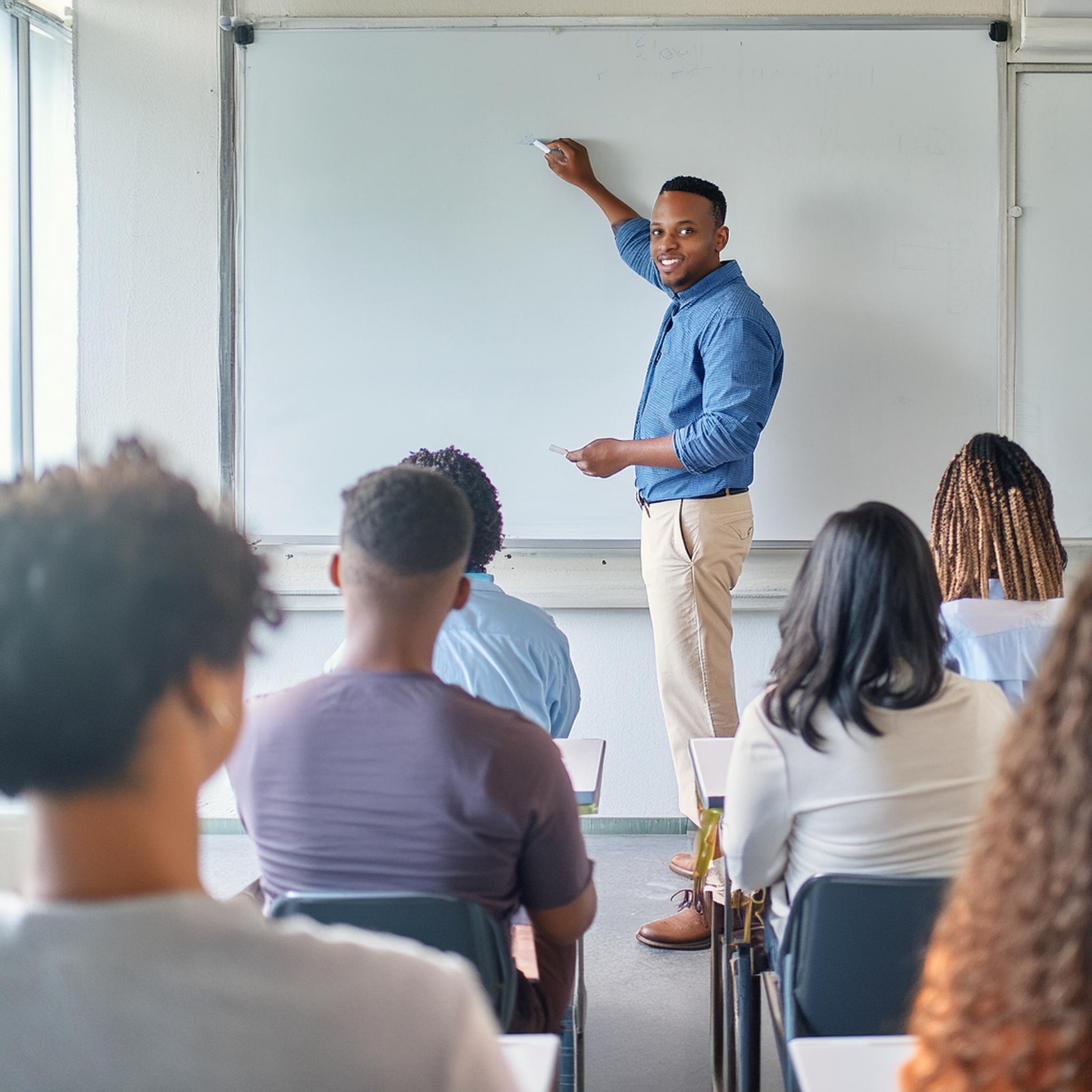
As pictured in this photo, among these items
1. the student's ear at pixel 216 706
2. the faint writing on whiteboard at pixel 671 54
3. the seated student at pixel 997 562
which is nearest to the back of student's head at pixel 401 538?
the student's ear at pixel 216 706

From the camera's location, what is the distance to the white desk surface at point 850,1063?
40.1 inches

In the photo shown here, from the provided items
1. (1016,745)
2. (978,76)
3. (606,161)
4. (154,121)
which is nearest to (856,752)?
(1016,745)

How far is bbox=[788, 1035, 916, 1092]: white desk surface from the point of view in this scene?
1.02m

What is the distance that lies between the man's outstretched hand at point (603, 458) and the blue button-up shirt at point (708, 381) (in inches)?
3.0

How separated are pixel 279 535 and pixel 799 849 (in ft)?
7.73

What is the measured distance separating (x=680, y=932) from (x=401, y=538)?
71.0 inches

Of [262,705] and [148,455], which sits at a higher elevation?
[148,455]

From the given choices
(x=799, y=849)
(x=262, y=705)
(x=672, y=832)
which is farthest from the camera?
(x=672, y=832)

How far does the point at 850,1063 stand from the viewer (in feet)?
3.48

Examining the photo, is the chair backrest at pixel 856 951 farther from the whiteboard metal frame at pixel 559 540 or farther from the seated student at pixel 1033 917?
the whiteboard metal frame at pixel 559 540

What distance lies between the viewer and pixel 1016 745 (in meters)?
0.66

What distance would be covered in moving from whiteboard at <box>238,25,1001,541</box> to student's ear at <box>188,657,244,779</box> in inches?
111

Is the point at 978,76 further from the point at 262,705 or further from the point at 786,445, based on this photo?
the point at 262,705

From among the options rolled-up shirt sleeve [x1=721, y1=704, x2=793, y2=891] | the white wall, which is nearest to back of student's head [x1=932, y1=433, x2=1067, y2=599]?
rolled-up shirt sleeve [x1=721, y1=704, x2=793, y2=891]
